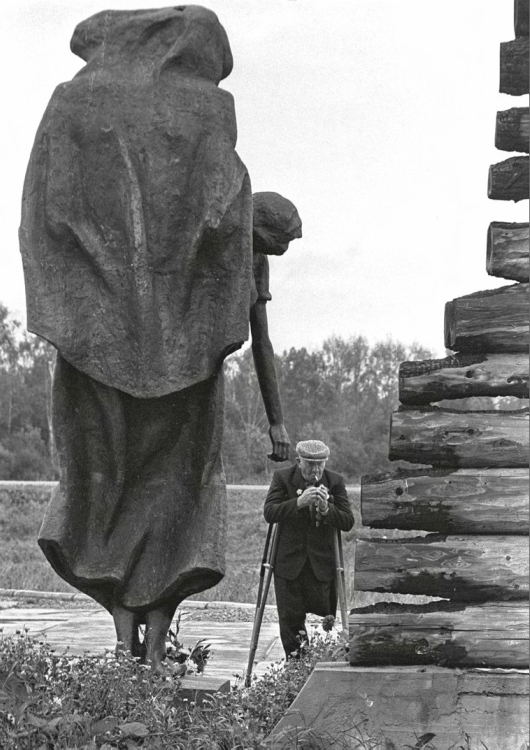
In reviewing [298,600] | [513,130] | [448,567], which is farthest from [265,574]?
[513,130]

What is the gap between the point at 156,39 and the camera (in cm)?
568

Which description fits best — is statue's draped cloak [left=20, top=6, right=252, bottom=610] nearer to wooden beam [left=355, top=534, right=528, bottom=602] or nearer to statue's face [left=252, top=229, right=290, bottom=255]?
statue's face [left=252, top=229, right=290, bottom=255]

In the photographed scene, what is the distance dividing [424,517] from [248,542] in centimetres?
1477

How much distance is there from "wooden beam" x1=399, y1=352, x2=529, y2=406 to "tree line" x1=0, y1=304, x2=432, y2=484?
21.7 meters

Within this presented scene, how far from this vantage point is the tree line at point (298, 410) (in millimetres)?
28672

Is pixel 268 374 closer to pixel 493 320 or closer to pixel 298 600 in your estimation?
pixel 493 320

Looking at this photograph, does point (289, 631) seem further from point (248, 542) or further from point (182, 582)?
point (248, 542)

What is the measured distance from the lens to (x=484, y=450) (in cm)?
521

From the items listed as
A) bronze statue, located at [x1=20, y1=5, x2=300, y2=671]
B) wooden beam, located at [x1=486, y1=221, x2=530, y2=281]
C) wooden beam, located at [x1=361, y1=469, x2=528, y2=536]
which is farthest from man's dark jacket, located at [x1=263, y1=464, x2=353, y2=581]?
wooden beam, located at [x1=486, y1=221, x2=530, y2=281]

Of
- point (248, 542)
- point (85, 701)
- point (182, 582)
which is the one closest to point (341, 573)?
point (182, 582)

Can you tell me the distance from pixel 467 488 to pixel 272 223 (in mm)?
1603

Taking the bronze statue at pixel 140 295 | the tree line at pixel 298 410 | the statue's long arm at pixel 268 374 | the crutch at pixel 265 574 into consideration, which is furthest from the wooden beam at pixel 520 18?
the tree line at pixel 298 410

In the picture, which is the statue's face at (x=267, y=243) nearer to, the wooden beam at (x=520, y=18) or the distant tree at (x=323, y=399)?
the wooden beam at (x=520, y=18)

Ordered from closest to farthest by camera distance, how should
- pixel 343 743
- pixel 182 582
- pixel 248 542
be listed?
pixel 343 743 → pixel 182 582 → pixel 248 542
